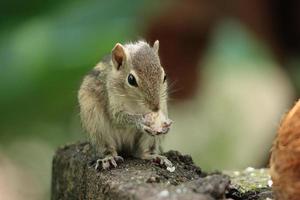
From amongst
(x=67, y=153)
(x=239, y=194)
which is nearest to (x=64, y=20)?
(x=67, y=153)

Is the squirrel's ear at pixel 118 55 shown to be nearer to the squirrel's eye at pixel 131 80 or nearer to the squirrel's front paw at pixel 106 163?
the squirrel's eye at pixel 131 80

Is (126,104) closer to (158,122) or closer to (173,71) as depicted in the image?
(158,122)

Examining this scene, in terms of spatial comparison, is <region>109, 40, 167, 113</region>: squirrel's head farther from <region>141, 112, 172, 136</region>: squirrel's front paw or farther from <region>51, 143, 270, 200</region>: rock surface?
<region>51, 143, 270, 200</region>: rock surface

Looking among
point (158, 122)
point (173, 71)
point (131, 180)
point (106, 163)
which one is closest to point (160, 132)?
point (158, 122)

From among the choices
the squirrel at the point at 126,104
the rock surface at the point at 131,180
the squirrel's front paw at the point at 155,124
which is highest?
the squirrel at the point at 126,104

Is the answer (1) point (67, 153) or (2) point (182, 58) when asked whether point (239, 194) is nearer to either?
(1) point (67, 153)

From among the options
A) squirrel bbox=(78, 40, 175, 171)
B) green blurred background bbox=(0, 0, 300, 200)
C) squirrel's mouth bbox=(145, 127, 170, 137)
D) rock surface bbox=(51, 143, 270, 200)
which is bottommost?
rock surface bbox=(51, 143, 270, 200)

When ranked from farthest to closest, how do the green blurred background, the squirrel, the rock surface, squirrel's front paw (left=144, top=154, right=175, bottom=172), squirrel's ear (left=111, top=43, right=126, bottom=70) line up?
the green blurred background → squirrel's ear (left=111, top=43, right=126, bottom=70) → the squirrel → squirrel's front paw (left=144, top=154, right=175, bottom=172) → the rock surface

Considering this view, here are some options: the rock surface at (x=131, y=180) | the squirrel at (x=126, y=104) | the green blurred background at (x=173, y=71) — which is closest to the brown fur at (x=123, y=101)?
the squirrel at (x=126, y=104)

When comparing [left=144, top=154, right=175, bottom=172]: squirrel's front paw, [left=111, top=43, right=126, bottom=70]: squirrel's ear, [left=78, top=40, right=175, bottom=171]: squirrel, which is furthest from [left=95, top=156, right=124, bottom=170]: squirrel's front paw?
[left=111, top=43, right=126, bottom=70]: squirrel's ear
